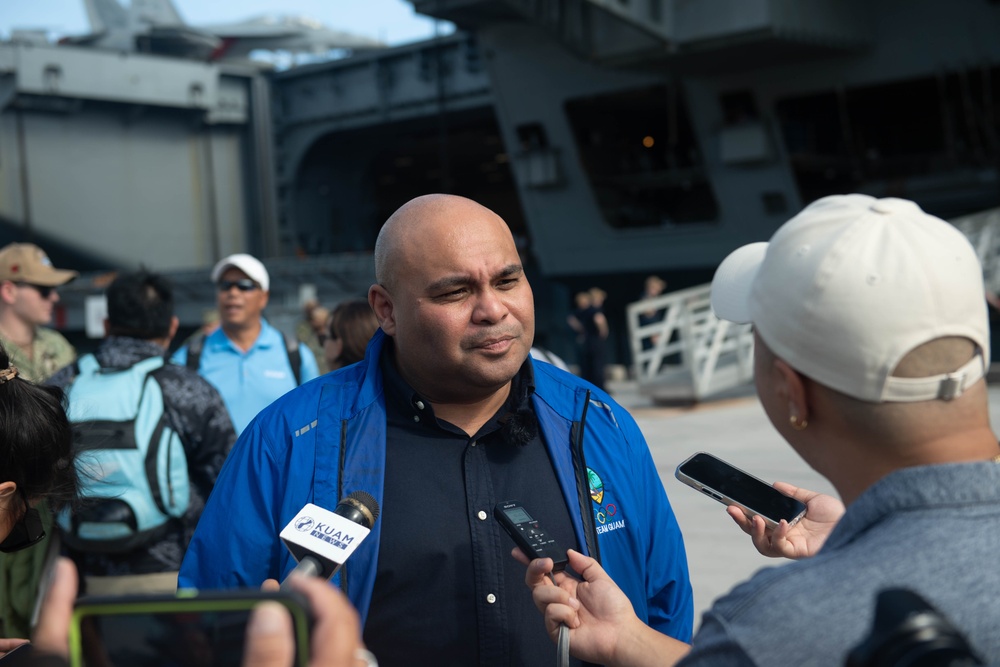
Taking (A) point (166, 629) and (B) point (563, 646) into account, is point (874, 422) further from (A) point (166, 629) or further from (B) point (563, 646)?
(A) point (166, 629)

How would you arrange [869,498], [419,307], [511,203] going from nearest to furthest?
[869,498] < [419,307] < [511,203]

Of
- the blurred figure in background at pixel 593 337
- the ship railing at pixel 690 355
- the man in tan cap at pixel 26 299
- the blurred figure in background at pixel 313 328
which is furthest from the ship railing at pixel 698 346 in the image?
the man in tan cap at pixel 26 299

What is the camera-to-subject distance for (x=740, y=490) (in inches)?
84.4

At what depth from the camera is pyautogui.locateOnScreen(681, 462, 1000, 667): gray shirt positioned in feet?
3.87

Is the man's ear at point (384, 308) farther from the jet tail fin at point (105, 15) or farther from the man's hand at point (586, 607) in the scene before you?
the jet tail fin at point (105, 15)

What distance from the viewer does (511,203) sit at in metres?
42.8

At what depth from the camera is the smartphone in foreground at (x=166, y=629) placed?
1039 millimetres

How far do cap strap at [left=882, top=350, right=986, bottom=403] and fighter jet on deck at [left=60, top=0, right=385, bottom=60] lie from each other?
29318mm

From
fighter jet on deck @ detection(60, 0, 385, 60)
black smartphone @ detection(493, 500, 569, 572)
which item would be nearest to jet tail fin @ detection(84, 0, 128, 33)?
fighter jet on deck @ detection(60, 0, 385, 60)

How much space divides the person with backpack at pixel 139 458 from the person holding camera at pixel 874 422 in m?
3.03

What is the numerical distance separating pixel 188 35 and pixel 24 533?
2808cm

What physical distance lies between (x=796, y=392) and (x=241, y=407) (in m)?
4.11

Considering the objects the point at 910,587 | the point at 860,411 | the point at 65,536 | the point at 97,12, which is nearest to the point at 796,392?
the point at 860,411

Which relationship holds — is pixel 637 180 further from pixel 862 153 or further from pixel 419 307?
pixel 419 307
